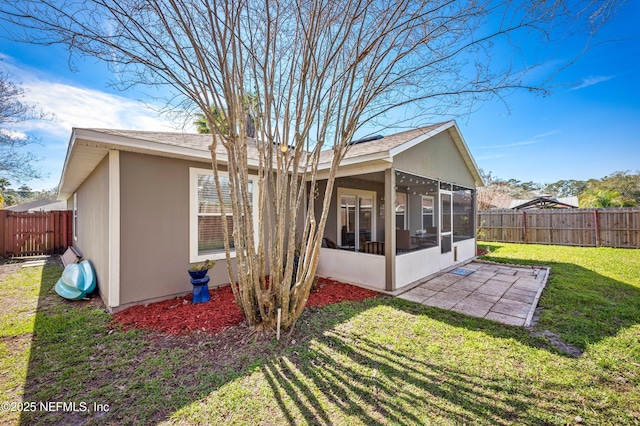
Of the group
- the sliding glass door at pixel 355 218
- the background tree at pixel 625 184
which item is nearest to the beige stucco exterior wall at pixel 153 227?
the sliding glass door at pixel 355 218

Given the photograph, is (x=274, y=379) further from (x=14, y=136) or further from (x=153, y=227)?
(x=14, y=136)

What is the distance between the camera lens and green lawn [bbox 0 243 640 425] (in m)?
2.20

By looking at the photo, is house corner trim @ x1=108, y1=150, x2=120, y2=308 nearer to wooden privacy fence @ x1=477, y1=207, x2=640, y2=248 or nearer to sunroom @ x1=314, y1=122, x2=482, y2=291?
sunroom @ x1=314, y1=122, x2=482, y2=291

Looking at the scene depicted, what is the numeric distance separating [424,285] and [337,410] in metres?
4.52

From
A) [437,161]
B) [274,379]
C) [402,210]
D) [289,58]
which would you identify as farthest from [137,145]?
[402,210]

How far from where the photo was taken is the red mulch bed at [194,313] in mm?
3854

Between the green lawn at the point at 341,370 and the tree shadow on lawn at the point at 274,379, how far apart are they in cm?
1

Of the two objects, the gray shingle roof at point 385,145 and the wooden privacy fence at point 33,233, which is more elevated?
the gray shingle roof at point 385,145

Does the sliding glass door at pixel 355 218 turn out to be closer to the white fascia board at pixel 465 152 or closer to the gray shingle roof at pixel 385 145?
the gray shingle roof at pixel 385 145

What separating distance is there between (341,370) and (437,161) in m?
6.41

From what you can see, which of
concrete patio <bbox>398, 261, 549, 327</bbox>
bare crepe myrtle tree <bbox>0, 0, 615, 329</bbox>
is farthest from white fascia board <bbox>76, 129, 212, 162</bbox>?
concrete patio <bbox>398, 261, 549, 327</bbox>

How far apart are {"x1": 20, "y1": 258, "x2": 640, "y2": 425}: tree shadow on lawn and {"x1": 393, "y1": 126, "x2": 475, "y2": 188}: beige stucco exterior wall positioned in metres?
3.64

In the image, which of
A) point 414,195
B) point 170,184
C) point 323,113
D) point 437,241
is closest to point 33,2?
point 170,184

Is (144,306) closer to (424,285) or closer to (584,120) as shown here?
(424,285)
